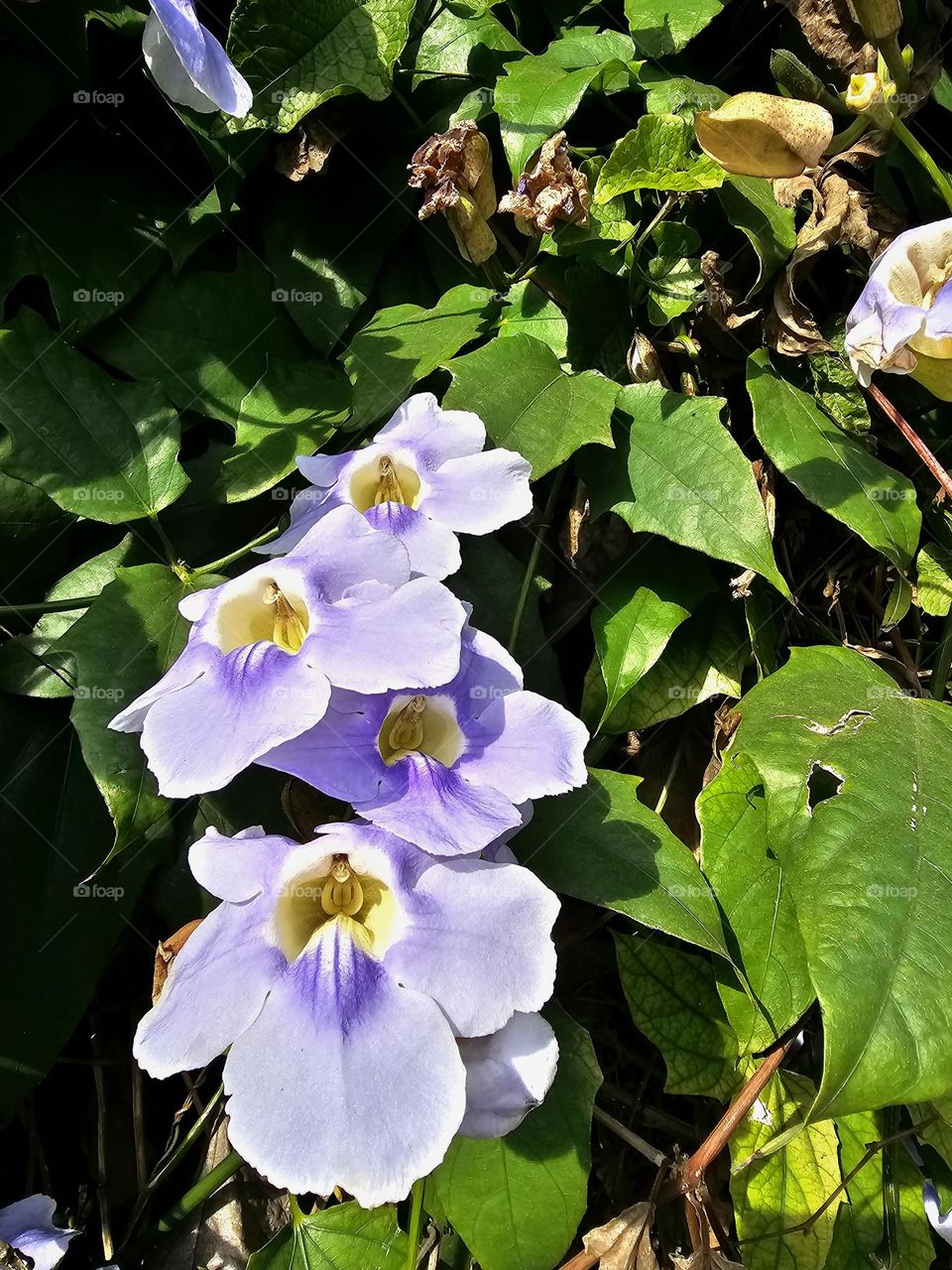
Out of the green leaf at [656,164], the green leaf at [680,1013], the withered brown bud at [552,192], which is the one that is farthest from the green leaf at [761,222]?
the green leaf at [680,1013]

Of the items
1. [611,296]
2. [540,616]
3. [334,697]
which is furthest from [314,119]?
[334,697]

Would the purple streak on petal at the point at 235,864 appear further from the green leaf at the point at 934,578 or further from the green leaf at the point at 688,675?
the green leaf at the point at 934,578

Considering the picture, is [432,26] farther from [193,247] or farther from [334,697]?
[334,697]

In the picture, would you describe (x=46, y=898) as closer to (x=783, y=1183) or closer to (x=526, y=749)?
(x=526, y=749)

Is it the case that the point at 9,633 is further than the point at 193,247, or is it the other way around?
the point at 193,247

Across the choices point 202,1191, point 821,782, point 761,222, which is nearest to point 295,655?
point 821,782

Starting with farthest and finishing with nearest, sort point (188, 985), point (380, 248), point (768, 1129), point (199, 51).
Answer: point (380, 248)
point (768, 1129)
point (199, 51)
point (188, 985)
